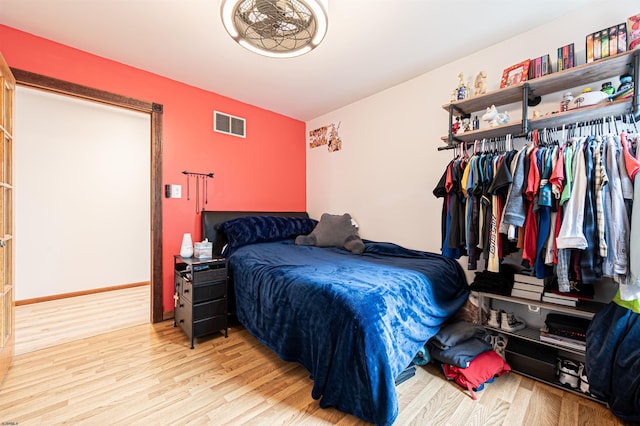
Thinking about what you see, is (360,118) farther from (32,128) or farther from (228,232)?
(32,128)

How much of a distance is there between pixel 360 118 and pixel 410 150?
2.73 feet

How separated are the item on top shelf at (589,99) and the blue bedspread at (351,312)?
1307 mm

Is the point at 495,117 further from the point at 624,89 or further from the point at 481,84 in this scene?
the point at 624,89

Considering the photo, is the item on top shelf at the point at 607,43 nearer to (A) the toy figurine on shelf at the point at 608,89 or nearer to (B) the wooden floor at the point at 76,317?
(A) the toy figurine on shelf at the point at 608,89

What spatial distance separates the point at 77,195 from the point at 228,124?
7.21 feet

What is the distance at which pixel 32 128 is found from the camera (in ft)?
10.0

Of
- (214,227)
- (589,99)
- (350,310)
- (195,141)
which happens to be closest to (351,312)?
(350,310)

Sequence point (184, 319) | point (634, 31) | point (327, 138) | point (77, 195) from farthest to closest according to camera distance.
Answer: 1. point (327, 138)
2. point (77, 195)
3. point (184, 319)
4. point (634, 31)

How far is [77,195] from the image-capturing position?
3328 millimetres

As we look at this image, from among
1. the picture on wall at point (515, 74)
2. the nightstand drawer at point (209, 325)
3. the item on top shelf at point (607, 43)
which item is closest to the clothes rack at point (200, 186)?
the nightstand drawer at point (209, 325)

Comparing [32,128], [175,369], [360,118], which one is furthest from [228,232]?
[32,128]

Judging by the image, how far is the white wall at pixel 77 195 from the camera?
3031 millimetres

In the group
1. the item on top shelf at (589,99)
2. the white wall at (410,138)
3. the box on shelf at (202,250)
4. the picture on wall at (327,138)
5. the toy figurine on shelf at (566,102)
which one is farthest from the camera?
the picture on wall at (327,138)

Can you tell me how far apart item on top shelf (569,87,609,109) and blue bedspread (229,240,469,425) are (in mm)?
1307
